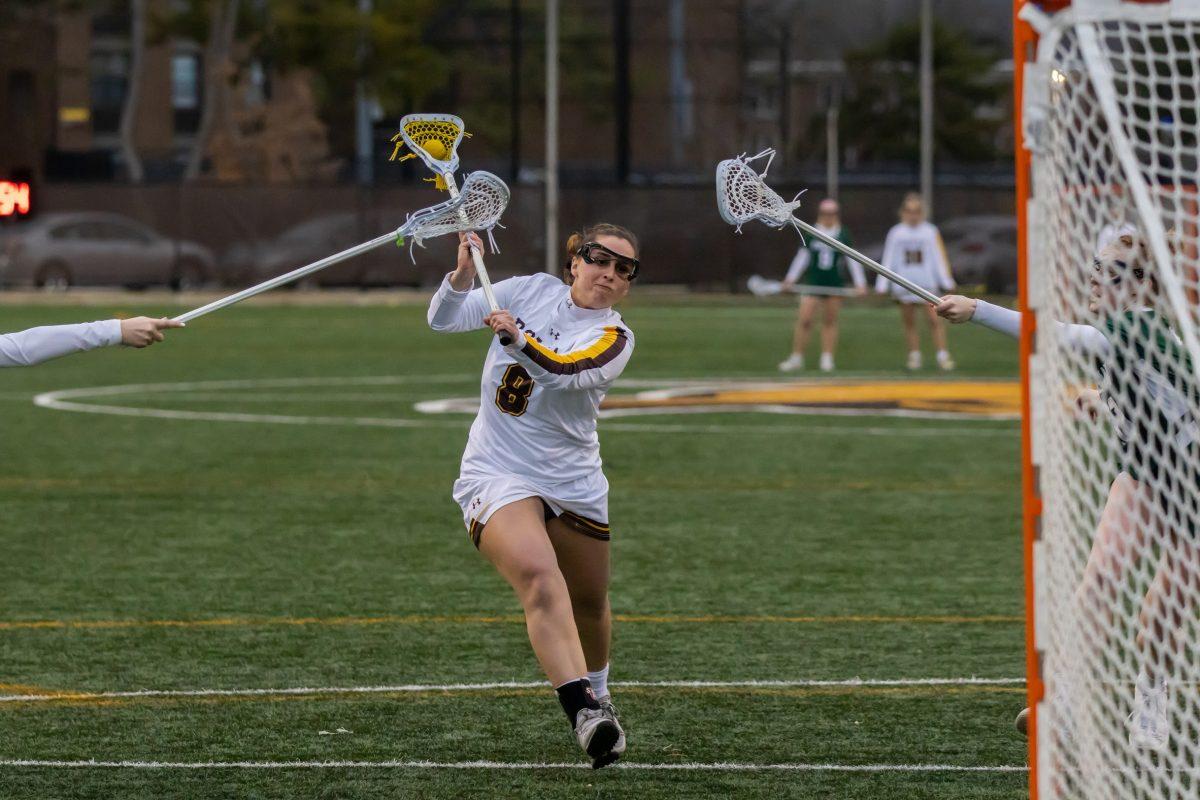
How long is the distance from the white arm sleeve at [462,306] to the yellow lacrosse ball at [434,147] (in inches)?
18.1

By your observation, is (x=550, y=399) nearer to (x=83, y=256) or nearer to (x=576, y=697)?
(x=576, y=697)

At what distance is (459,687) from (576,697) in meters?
1.56

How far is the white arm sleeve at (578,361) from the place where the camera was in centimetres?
682

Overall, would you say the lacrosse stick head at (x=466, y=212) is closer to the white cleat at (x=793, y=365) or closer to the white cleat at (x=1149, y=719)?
the white cleat at (x=1149, y=719)

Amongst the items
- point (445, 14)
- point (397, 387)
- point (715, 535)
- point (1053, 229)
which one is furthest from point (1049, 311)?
point (445, 14)

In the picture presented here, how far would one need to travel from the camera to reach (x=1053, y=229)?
207 inches

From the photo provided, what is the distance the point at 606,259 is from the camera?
724 centimetres

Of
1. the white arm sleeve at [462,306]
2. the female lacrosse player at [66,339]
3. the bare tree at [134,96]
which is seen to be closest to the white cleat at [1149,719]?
the white arm sleeve at [462,306]

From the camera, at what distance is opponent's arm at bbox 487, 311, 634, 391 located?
6.76m

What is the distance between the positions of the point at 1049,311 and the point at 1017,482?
9336 millimetres

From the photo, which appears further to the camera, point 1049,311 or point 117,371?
point 117,371

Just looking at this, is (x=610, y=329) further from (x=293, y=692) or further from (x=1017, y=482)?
(x=1017, y=482)

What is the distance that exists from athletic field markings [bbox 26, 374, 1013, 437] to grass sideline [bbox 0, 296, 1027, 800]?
22cm

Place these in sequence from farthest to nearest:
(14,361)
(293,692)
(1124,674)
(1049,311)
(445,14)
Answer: (445,14)
(293,692)
(14,361)
(1124,674)
(1049,311)
